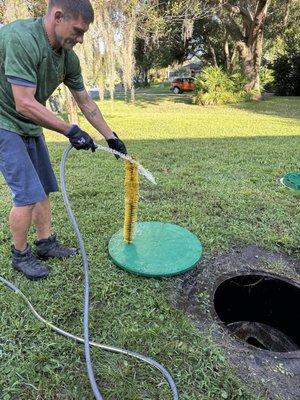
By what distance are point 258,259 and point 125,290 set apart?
3.14 feet

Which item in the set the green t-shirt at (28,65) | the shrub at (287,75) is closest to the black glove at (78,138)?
the green t-shirt at (28,65)

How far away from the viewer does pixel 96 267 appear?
225cm

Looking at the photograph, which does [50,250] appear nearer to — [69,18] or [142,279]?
[142,279]

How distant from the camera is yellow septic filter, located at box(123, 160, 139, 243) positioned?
2.15 meters

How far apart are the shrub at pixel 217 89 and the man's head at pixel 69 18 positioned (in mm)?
11759

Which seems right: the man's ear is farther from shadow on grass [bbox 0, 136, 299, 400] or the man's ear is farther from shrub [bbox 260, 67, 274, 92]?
shrub [bbox 260, 67, 274, 92]

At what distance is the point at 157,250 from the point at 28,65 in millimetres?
1368

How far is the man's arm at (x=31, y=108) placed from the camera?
164cm

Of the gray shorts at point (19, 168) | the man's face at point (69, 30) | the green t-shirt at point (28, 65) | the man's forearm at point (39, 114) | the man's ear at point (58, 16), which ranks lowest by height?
the gray shorts at point (19, 168)

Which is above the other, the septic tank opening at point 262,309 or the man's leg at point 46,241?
the man's leg at point 46,241

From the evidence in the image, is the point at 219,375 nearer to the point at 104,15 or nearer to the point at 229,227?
the point at 229,227

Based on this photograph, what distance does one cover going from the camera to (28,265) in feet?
7.04

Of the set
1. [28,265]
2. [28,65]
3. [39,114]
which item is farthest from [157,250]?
[28,65]

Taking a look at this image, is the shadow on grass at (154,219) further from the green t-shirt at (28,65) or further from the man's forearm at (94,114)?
the green t-shirt at (28,65)
